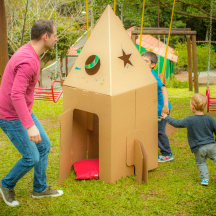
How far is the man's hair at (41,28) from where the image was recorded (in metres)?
2.16

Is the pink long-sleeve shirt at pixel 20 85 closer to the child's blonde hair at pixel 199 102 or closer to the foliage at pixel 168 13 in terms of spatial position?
the child's blonde hair at pixel 199 102

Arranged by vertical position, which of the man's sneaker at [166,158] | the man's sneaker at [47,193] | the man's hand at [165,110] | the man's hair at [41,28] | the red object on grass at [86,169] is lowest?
the man's sneaker at [166,158]

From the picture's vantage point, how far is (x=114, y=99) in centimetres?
261

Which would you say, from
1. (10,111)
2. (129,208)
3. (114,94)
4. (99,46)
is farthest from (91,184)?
(99,46)

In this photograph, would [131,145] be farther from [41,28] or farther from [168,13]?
[168,13]

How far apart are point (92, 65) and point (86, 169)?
1.14 metres

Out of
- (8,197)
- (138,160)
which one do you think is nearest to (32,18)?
(138,160)

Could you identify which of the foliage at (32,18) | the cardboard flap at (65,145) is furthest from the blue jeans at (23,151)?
the foliage at (32,18)

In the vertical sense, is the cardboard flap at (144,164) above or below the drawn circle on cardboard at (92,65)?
below

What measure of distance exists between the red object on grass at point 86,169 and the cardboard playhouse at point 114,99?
0.12 meters

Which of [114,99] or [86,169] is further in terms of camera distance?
[86,169]

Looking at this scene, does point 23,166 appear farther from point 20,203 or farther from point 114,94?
point 114,94

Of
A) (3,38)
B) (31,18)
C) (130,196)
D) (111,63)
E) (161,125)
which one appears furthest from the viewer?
(31,18)

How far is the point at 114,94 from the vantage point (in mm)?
2617
